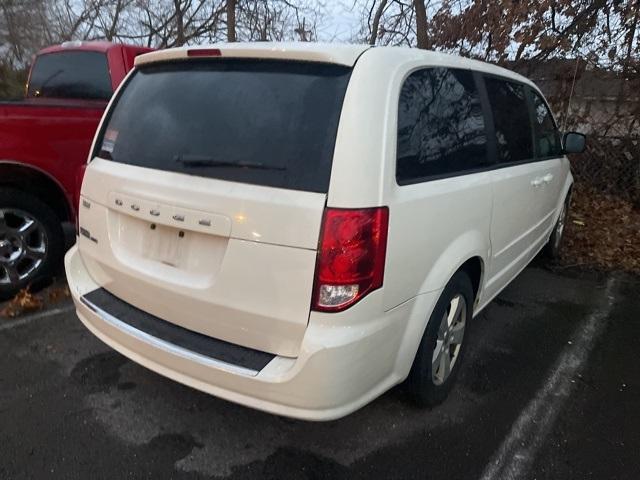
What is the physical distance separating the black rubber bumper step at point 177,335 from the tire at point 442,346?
33.2 inches

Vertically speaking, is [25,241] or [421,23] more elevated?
[421,23]

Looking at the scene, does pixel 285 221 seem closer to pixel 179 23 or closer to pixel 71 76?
pixel 71 76

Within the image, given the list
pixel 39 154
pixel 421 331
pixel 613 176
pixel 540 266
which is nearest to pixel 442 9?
pixel 613 176

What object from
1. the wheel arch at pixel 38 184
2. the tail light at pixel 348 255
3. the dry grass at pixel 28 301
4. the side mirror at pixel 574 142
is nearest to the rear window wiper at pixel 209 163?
the tail light at pixel 348 255

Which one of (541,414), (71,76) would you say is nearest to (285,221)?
(541,414)

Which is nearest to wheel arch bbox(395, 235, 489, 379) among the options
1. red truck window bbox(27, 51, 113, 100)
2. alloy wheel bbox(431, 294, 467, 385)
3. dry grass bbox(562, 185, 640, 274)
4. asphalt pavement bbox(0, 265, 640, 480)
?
alloy wheel bbox(431, 294, 467, 385)

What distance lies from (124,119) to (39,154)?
1.51 meters

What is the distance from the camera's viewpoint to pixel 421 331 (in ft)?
7.41

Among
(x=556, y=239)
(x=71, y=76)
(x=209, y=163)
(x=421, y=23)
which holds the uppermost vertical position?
(x=421, y=23)

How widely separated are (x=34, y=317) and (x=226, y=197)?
8.14ft

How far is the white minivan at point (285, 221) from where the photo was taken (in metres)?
1.85

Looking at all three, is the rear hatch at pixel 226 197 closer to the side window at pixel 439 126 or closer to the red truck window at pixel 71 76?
the side window at pixel 439 126

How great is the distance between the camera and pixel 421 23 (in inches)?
399

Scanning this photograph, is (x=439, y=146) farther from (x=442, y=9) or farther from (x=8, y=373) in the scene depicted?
(x=442, y=9)
